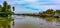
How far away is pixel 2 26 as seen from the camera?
4.35 metres

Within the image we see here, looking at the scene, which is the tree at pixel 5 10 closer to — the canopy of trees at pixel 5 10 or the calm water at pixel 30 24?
the canopy of trees at pixel 5 10

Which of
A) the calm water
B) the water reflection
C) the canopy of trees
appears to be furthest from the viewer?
the calm water

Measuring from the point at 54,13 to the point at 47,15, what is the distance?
0.22 metres

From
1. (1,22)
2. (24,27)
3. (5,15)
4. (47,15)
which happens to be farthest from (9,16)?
(47,15)

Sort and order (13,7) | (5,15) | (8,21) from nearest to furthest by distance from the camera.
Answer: (13,7), (5,15), (8,21)

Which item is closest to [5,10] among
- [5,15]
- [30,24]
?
[5,15]

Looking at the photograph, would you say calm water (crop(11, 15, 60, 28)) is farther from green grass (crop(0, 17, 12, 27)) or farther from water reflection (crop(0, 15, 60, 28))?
green grass (crop(0, 17, 12, 27))

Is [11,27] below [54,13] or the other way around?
below

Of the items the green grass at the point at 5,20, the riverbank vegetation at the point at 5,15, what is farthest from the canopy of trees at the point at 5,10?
the green grass at the point at 5,20

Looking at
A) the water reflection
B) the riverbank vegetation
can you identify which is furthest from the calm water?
the riverbank vegetation

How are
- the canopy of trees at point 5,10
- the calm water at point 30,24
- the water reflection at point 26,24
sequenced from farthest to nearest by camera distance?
the calm water at point 30,24 < the water reflection at point 26,24 < the canopy of trees at point 5,10

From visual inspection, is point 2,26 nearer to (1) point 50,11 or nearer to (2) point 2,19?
(2) point 2,19

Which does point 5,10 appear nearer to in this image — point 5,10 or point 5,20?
point 5,10

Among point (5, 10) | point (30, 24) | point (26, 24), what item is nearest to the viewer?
point (5, 10)
